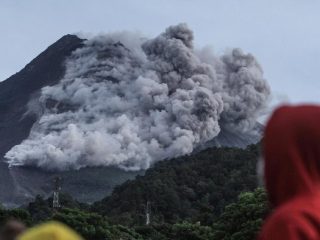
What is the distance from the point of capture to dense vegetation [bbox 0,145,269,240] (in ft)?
71.2

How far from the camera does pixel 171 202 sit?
37.5 metres

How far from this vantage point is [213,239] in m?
17.9

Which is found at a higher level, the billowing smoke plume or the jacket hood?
the jacket hood

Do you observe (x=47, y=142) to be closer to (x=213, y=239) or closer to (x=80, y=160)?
(x=80, y=160)

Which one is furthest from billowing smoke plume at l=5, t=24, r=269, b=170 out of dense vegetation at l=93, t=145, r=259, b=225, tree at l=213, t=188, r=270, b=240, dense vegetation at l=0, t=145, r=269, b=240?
tree at l=213, t=188, r=270, b=240

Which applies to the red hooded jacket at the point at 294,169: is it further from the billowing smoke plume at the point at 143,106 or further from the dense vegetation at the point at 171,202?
the billowing smoke plume at the point at 143,106

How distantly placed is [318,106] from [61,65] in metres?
82.8

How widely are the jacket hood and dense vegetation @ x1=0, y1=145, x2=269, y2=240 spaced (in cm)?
1826

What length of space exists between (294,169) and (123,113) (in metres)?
71.1

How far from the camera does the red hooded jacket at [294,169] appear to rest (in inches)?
64.9

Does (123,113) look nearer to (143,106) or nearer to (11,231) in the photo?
(143,106)

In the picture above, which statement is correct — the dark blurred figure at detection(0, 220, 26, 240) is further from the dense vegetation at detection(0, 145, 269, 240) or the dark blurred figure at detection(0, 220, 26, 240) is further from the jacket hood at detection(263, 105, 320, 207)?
the dense vegetation at detection(0, 145, 269, 240)

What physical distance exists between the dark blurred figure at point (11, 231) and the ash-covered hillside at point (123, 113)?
55.1m

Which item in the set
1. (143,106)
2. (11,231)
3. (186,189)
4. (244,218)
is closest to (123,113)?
(143,106)
